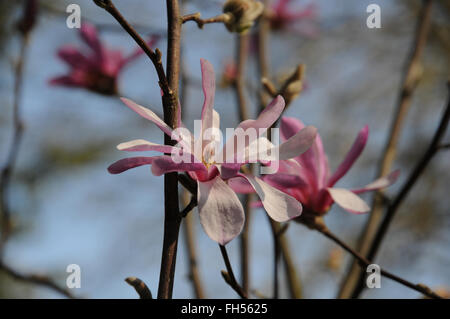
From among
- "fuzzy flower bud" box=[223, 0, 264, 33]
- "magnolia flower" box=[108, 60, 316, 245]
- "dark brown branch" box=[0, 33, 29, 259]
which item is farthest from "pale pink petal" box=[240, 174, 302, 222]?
"dark brown branch" box=[0, 33, 29, 259]

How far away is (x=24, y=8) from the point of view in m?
0.96

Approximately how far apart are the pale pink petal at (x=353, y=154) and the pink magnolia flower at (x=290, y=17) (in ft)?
3.62

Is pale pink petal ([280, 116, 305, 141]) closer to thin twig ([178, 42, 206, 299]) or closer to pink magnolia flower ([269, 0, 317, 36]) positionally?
thin twig ([178, 42, 206, 299])

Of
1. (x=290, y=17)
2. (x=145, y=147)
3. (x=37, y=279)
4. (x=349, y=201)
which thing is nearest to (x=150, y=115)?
(x=145, y=147)

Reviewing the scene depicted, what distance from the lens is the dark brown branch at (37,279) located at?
664mm

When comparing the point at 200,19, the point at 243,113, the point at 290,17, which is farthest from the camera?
the point at 290,17

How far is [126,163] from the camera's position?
0.42 m

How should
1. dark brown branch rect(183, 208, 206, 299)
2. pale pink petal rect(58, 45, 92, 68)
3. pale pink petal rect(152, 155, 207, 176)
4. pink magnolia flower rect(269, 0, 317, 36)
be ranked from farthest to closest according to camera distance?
pink magnolia flower rect(269, 0, 317, 36)
pale pink petal rect(58, 45, 92, 68)
dark brown branch rect(183, 208, 206, 299)
pale pink petal rect(152, 155, 207, 176)

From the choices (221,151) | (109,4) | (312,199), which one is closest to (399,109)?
(312,199)

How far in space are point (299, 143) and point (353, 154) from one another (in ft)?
0.62

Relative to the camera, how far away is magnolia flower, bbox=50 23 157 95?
103cm

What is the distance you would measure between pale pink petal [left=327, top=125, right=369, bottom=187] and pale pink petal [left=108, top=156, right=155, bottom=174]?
0.98 ft

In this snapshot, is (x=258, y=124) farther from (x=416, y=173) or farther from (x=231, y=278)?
(x=416, y=173)

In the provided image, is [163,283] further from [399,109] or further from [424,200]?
[424,200]
